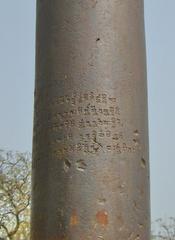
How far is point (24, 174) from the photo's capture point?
31.3 meters

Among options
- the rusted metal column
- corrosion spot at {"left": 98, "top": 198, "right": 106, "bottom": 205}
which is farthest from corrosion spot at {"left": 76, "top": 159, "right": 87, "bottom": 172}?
corrosion spot at {"left": 98, "top": 198, "right": 106, "bottom": 205}

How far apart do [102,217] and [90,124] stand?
30.8 inches

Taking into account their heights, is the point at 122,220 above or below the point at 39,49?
below

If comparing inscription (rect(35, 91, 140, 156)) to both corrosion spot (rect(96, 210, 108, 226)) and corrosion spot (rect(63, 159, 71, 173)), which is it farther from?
corrosion spot (rect(96, 210, 108, 226))

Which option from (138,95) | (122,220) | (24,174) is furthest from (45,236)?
(24,174)

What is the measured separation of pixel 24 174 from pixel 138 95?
26919 millimetres

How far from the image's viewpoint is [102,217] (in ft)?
14.6

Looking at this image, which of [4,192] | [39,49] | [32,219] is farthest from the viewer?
[4,192]

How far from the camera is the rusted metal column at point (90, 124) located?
4492 mm

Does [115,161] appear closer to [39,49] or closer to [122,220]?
[122,220]

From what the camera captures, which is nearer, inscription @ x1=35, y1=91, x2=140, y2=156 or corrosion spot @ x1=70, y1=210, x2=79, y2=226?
corrosion spot @ x1=70, y1=210, x2=79, y2=226

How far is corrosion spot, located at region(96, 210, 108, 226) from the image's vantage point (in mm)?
4430

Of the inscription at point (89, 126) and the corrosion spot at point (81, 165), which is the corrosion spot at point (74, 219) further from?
the inscription at point (89, 126)

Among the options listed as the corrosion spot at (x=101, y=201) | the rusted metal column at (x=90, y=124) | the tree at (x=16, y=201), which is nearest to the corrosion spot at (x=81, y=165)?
the rusted metal column at (x=90, y=124)
